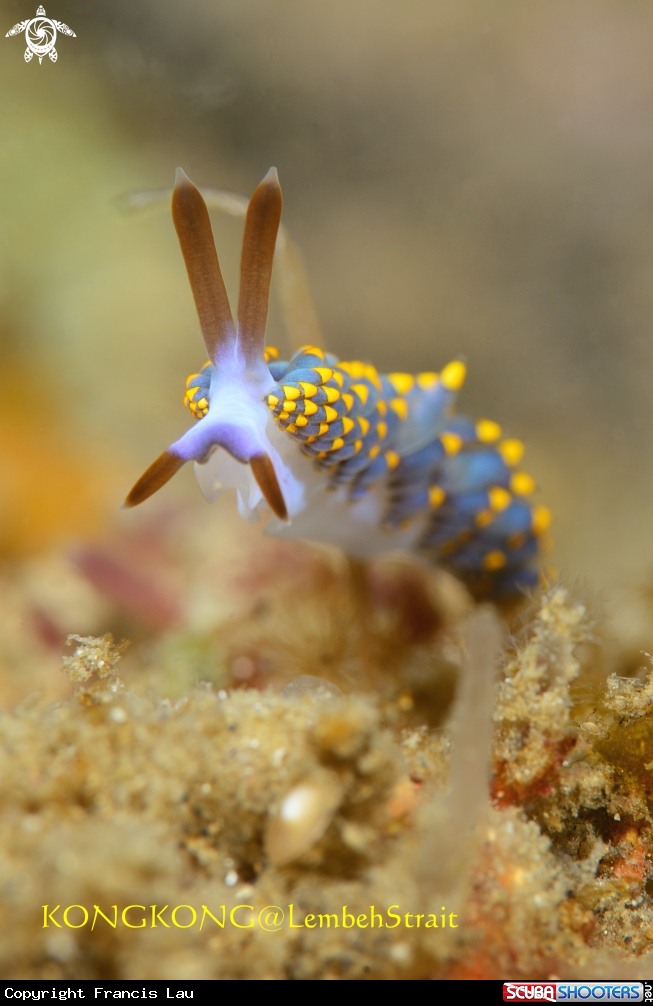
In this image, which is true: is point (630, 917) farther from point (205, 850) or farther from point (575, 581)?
point (205, 850)

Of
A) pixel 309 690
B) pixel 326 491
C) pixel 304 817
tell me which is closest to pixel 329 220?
pixel 326 491

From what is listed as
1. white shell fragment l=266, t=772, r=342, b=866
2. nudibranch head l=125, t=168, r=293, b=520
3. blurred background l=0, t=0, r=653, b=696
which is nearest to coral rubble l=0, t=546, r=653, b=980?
white shell fragment l=266, t=772, r=342, b=866

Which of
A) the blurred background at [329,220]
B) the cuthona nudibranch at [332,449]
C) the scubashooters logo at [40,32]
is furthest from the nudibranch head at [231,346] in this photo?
the scubashooters logo at [40,32]

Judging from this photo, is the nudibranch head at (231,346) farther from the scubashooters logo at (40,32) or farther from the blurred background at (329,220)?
the scubashooters logo at (40,32)

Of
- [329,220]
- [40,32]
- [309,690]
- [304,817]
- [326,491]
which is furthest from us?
[329,220]

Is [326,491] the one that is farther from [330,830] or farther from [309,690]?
[330,830]
